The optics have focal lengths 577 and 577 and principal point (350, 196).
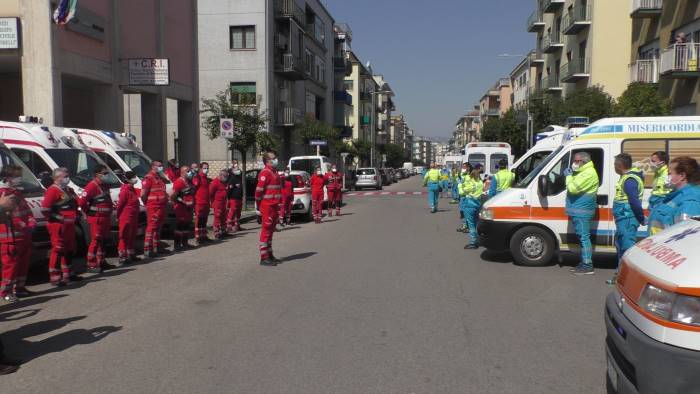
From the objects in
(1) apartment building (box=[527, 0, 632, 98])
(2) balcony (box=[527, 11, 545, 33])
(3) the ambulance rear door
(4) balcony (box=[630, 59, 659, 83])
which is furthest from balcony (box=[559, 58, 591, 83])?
(3) the ambulance rear door

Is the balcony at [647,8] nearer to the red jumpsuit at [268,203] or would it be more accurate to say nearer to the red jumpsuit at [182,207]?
the red jumpsuit at [268,203]

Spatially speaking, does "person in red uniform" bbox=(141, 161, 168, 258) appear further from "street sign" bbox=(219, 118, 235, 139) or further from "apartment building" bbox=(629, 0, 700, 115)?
"apartment building" bbox=(629, 0, 700, 115)

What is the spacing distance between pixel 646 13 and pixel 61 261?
26.9 m

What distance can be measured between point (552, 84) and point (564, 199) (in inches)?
1505

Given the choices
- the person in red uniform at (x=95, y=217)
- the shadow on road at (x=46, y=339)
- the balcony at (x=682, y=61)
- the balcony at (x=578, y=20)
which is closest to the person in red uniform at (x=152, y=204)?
the person in red uniform at (x=95, y=217)

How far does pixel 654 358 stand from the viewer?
290 cm

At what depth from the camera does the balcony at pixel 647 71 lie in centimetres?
2561

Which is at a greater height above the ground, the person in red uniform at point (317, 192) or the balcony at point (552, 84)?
the balcony at point (552, 84)

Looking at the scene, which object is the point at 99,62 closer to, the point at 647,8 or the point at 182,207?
the point at 182,207

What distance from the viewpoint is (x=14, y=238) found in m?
7.26

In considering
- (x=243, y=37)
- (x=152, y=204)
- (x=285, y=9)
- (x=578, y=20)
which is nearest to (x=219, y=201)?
(x=152, y=204)

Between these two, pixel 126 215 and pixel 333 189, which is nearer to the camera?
pixel 126 215

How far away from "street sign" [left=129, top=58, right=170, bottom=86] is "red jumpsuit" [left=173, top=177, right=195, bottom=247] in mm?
8993

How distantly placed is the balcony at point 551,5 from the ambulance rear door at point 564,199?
38.0 m
